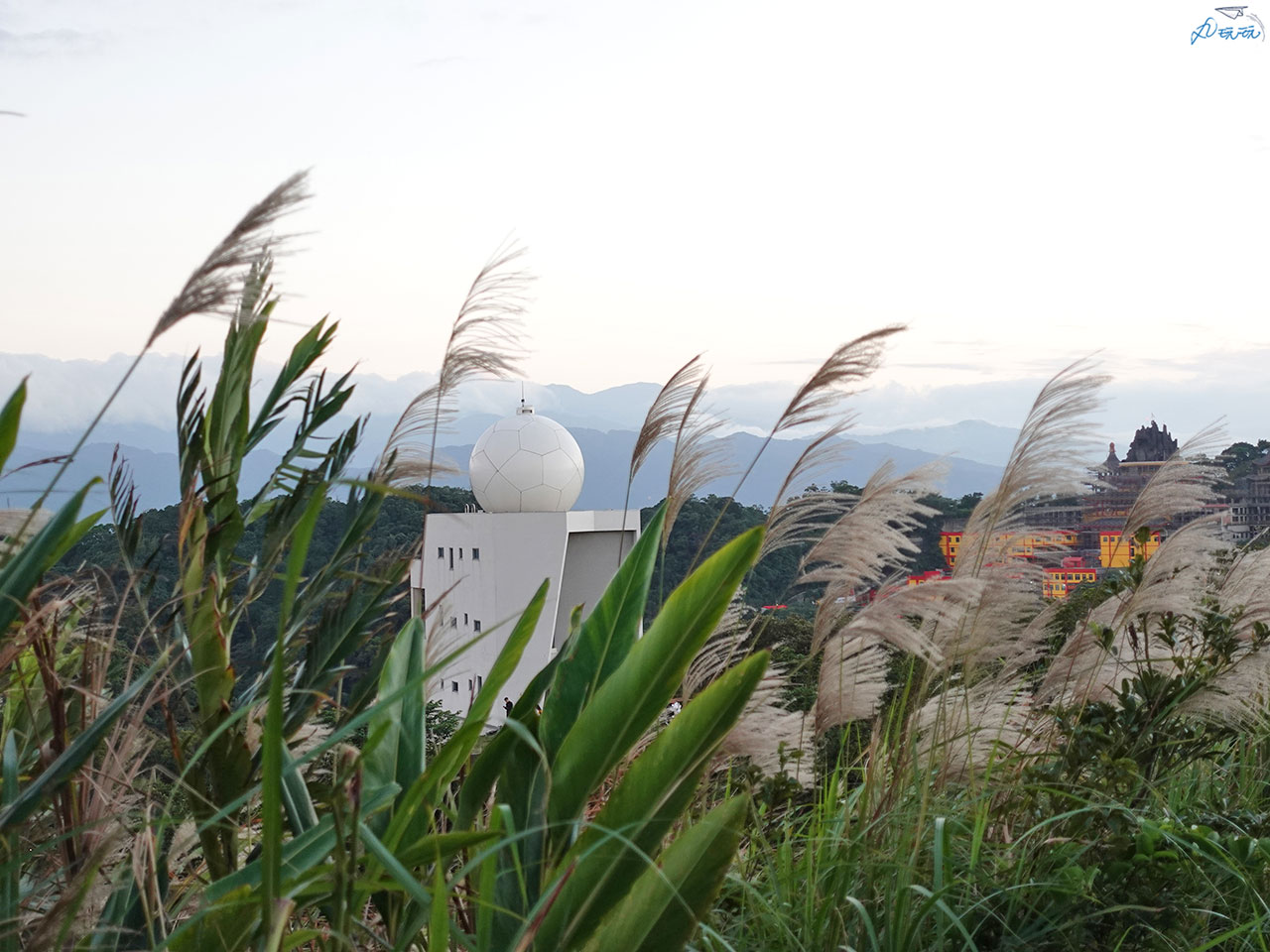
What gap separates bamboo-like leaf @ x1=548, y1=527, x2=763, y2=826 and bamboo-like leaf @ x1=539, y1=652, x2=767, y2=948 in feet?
0.12

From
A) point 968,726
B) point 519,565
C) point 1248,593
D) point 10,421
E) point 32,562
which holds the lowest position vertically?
point 519,565

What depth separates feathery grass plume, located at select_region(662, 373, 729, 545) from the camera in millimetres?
2238

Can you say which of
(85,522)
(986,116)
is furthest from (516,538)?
(85,522)

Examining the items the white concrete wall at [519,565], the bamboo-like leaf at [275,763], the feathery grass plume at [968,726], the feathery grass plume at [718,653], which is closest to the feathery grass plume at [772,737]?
the feathery grass plume at [718,653]

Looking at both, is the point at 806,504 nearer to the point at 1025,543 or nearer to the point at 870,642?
the point at 870,642

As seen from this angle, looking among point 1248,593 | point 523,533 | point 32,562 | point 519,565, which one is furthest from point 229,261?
point 519,565

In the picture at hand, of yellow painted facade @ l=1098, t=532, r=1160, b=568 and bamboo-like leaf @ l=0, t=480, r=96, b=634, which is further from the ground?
bamboo-like leaf @ l=0, t=480, r=96, b=634

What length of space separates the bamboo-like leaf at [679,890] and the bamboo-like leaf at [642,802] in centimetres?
3

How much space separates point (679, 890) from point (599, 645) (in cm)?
39

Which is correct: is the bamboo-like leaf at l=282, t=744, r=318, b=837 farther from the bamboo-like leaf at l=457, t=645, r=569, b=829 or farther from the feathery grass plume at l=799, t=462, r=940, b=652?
the feathery grass plume at l=799, t=462, r=940, b=652

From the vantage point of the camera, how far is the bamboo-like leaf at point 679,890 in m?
1.19

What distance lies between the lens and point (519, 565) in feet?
47.4

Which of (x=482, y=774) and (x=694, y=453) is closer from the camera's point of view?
(x=482, y=774)

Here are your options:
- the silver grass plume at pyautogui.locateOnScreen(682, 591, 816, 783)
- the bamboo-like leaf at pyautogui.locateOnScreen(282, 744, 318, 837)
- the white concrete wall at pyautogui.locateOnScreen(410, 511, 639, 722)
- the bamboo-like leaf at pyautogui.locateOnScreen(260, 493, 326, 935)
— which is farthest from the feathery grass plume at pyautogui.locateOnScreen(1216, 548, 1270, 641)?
the white concrete wall at pyautogui.locateOnScreen(410, 511, 639, 722)
